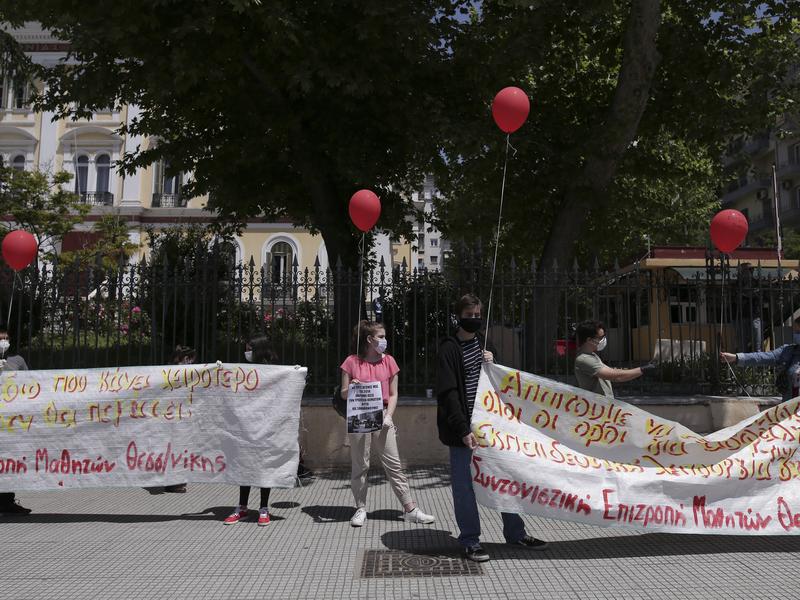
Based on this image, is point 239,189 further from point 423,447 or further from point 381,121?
point 423,447

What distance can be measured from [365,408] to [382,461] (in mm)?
517

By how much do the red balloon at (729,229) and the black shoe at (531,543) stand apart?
4493 millimetres

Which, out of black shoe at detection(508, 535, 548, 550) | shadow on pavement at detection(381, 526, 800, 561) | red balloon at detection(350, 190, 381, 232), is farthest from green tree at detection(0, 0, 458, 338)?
black shoe at detection(508, 535, 548, 550)

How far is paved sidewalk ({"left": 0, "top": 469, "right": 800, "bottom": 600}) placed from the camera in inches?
176

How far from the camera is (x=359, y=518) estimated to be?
20.0 ft

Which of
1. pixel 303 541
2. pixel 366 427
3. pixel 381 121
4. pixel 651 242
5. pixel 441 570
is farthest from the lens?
pixel 651 242

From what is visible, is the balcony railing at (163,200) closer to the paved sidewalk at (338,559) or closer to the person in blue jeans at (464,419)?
the paved sidewalk at (338,559)

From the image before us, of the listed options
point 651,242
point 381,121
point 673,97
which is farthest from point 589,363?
point 651,242

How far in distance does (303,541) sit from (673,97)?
11273 mm

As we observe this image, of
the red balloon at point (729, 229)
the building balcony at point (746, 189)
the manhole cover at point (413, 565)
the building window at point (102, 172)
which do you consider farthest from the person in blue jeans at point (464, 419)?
the building balcony at point (746, 189)

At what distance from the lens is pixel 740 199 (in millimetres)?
51312

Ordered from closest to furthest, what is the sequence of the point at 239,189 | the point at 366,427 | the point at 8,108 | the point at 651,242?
the point at 366,427, the point at 239,189, the point at 651,242, the point at 8,108

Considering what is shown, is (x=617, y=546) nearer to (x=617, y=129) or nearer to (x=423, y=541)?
(x=423, y=541)

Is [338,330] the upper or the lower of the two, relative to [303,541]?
upper
